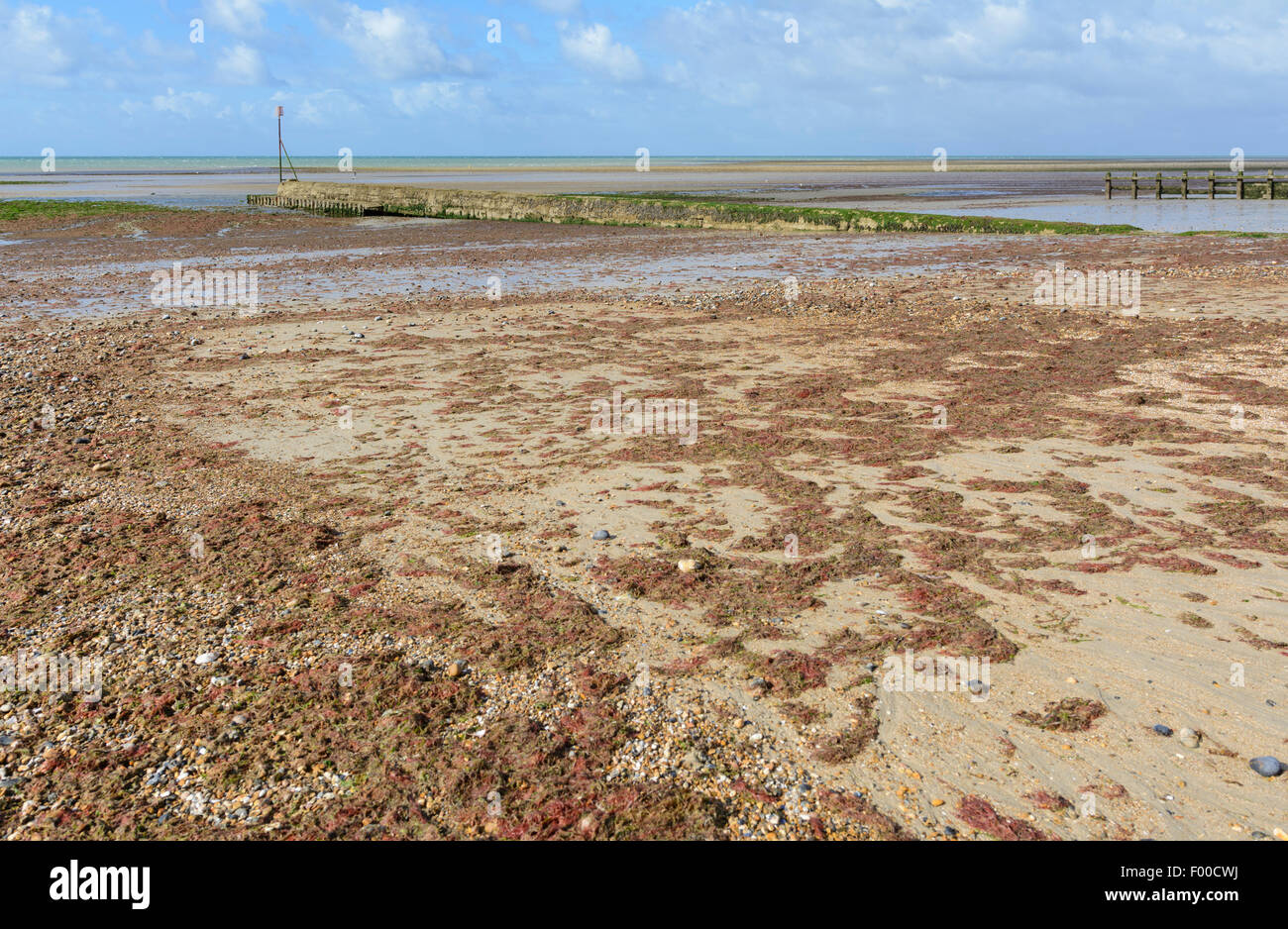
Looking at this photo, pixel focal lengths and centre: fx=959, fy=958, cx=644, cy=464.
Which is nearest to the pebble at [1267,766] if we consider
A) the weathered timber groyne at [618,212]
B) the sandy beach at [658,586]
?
the sandy beach at [658,586]

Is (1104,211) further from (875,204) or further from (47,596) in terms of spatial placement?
(47,596)

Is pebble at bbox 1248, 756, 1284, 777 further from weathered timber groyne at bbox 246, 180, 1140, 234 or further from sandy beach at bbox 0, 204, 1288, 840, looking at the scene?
weathered timber groyne at bbox 246, 180, 1140, 234

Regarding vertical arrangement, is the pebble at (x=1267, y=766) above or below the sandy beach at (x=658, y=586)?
below

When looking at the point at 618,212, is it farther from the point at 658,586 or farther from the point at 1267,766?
the point at 1267,766

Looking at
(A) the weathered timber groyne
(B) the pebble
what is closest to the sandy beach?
(B) the pebble

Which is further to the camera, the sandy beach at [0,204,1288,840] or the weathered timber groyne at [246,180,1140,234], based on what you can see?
the weathered timber groyne at [246,180,1140,234]

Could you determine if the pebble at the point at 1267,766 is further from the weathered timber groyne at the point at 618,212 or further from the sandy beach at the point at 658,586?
the weathered timber groyne at the point at 618,212

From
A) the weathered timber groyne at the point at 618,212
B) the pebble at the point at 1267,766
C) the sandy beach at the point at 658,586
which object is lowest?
the pebble at the point at 1267,766

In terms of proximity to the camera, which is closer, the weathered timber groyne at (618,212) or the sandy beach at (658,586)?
the sandy beach at (658,586)
